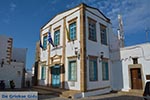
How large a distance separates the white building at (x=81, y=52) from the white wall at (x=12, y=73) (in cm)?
517

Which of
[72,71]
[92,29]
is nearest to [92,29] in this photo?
[92,29]

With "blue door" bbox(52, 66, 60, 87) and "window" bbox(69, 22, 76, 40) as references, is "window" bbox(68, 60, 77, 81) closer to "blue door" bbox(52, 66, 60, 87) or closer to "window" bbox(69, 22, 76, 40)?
"blue door" bbox(52, 66, 60, 87)

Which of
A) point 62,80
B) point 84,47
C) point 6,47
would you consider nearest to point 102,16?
point 84,47

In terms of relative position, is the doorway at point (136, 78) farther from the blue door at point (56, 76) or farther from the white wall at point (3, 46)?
the white wall at point (3, 46)

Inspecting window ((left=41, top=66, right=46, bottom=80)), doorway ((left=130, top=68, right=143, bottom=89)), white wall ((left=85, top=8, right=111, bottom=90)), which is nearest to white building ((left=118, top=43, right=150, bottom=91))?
doorway ((left=130, top=68, right=143, bottom=89))

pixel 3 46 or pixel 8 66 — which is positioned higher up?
pixel 3 46

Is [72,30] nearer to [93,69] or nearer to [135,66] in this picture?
[93,69]

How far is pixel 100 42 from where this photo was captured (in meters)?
16.6

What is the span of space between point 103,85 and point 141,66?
13.0 ft

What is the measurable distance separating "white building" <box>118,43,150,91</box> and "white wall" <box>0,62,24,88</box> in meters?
13.9

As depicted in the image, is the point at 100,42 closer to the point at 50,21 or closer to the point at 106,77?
the point at 106,77

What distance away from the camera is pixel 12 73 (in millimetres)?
21781

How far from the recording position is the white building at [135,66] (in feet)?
48.4

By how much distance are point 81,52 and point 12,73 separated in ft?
39.4
